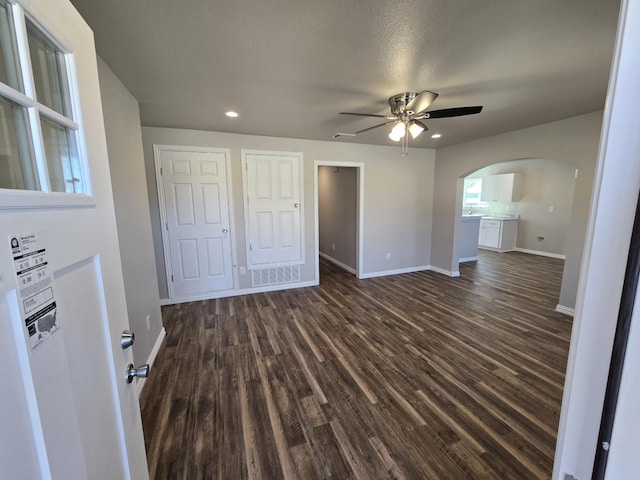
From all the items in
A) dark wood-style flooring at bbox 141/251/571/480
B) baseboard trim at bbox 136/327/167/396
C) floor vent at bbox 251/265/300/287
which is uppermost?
floor vent at bbox 251/265/300/287

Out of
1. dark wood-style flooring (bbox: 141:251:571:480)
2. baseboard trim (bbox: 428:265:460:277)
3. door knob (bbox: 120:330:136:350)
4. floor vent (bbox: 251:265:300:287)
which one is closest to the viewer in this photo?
door knob (bbox: 120:330:136:350)

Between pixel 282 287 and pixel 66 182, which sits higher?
pixel 66 182

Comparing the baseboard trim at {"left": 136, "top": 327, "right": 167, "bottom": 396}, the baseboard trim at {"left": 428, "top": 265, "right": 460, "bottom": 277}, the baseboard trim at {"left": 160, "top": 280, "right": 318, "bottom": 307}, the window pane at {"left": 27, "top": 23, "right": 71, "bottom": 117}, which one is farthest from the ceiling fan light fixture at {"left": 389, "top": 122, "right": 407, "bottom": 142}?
the baseboard trim at {"left": 428, "top": 265, "right": 460, "bottom": 277}

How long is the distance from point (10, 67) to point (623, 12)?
42.4 inches

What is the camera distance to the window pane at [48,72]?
1.96 feet

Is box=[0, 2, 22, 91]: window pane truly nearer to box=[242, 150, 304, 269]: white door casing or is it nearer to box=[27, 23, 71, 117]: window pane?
box=[27, 23, 71, 117]: window pane

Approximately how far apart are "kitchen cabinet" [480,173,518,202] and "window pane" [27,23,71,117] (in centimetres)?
847

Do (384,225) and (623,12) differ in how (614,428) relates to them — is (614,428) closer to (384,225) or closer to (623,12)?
(623,12)

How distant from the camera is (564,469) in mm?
467

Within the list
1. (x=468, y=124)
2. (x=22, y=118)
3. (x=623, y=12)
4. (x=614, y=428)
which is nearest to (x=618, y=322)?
(x=614, y=428)

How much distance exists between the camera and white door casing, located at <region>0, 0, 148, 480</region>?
1.44ft

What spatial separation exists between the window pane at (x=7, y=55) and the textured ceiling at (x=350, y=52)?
1.03m

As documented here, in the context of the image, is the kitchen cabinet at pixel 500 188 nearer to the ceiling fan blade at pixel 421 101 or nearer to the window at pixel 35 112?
the ceiling fan blade at pixel 421 101

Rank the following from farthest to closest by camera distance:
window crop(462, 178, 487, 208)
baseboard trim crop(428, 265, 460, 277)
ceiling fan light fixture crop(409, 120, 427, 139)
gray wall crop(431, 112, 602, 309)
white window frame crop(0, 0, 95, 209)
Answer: window crop(462, 178, 487, 208) < baseboard trim crop(428, 265, 460, 277) < gray wall crop(431, 112, 602, 309) < ceiling fan light fixture crop(409, 120, 427, 139) < white window frame crop(0, 0, 95, 209)
